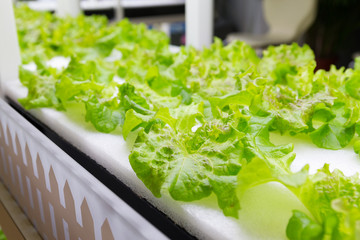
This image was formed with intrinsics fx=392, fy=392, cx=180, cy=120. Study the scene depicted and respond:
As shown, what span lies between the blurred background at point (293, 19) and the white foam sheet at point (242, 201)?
2.81 m

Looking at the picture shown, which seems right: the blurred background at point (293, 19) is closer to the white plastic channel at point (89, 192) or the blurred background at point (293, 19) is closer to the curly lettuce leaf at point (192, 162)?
the white plastic channel at point (89, 192)

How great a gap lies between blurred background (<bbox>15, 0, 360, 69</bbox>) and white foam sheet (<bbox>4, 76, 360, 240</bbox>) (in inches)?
111

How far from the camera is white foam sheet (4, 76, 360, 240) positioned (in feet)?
1.59

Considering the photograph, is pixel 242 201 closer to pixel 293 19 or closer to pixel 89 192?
pixel 89 192

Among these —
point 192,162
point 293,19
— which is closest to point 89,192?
point 192,162

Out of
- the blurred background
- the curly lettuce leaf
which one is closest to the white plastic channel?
the curly lettuce leaf

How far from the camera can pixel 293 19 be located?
12.5ft

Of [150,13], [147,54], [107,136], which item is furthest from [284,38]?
[107,136]

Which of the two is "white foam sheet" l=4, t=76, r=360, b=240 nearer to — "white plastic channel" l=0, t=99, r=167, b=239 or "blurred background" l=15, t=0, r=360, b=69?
"white plastic channel" l=0, t=99, r=167, b=239

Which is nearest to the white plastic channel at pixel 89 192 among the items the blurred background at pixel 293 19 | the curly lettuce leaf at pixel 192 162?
the curly lettuce leaf at pixel 192 162

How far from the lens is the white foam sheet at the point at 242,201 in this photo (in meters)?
0.49

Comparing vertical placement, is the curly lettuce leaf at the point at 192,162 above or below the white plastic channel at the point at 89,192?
above

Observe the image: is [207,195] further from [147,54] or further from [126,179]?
[147,54]

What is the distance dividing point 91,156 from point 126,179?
0.45ft
